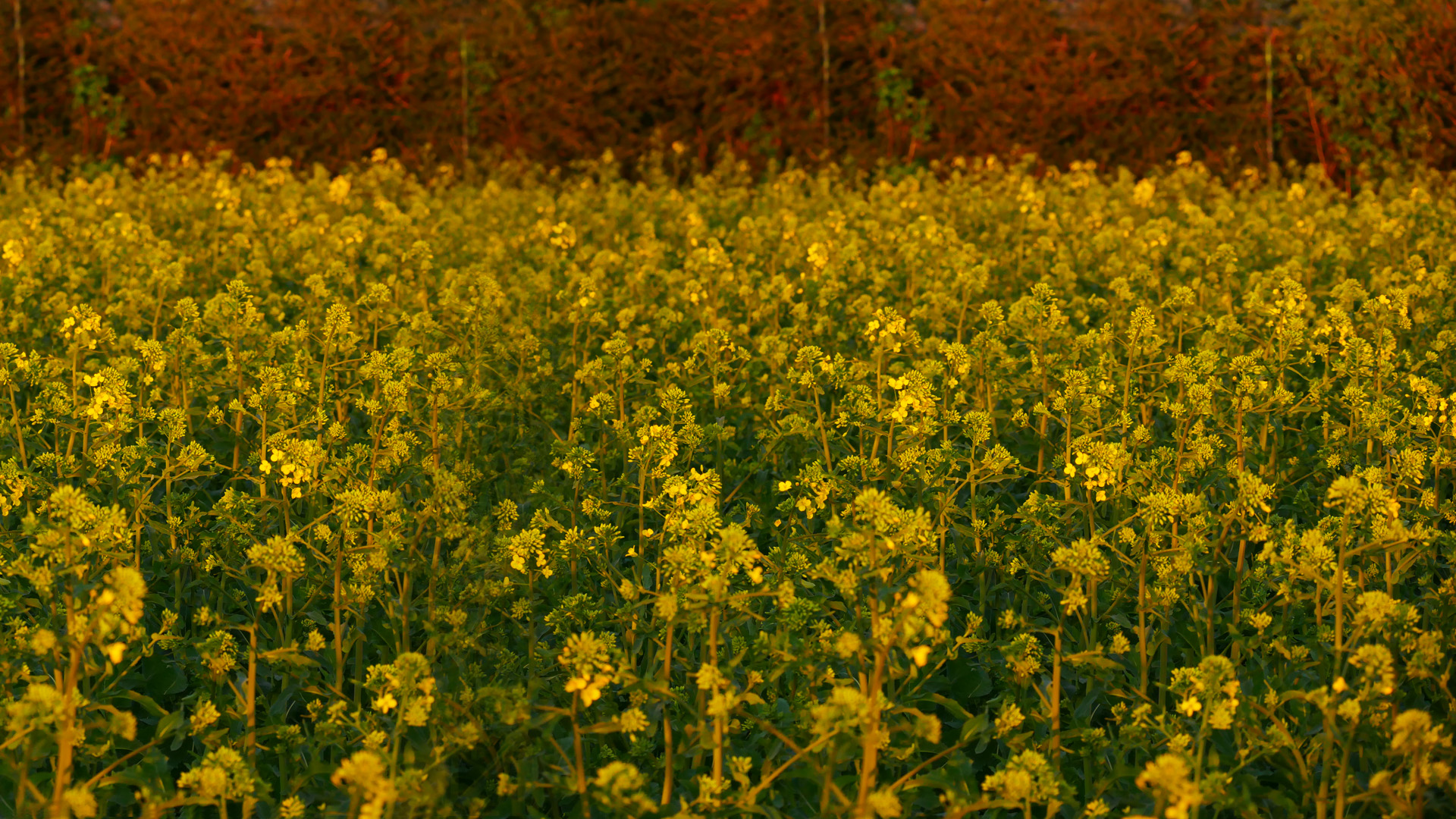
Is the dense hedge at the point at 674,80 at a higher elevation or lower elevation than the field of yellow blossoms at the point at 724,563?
higher

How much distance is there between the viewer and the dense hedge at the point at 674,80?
47.0 ft

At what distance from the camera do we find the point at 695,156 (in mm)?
15055

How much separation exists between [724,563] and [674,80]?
12.3 metres

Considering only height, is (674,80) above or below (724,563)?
above

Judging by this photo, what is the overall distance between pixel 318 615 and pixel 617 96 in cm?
1163

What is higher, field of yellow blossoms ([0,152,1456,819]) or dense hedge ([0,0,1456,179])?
dense hedge ([0,0,1456,179])

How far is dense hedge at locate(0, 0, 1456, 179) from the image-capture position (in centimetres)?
1433

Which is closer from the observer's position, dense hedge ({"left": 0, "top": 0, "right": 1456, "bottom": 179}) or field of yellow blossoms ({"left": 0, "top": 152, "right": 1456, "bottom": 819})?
field of yellow blossoms ({"left": 0, "top": 152, "right": 1456, "bottom": 819})

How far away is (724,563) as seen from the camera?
3195mm

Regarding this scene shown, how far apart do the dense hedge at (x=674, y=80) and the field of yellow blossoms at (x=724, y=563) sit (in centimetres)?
774

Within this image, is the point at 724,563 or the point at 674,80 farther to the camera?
the point at 674,80

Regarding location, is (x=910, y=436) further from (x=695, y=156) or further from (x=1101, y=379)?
(x=695, y=156)

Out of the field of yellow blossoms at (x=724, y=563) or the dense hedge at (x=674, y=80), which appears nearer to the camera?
the field of yellow blossoms at (x=724, y=563)

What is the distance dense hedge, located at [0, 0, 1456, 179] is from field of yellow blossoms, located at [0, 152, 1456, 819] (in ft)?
25.4
